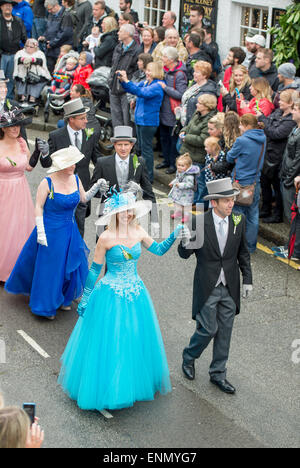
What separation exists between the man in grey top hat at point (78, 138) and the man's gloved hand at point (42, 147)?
0.34 ft

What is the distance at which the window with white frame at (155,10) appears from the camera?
18.6m

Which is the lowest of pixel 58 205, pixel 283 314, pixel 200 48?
pixel 283 314

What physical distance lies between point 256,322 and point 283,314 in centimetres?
43

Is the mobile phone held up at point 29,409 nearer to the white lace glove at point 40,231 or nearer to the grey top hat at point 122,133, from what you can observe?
the white lace glove at point 40,231

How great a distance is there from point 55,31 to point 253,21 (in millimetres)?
5458

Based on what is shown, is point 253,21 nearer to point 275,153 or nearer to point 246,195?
point 275,153

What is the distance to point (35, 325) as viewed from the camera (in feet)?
29.1

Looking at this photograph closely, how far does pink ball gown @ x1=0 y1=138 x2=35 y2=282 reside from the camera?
991 centimetres

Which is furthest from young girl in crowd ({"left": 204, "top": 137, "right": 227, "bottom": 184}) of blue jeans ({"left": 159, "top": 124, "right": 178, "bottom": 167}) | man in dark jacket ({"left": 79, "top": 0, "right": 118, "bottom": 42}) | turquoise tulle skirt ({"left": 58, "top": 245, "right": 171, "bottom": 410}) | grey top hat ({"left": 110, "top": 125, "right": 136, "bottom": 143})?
man in dark jacket ({"left": 79, "top": 0, "right": 118, "bottom": 42})

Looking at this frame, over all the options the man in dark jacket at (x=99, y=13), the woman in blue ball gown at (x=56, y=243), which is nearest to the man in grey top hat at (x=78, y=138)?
the woman in blue ball gown at (x=56, y=243)

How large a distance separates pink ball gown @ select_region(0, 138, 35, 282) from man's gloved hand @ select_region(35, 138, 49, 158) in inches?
14.6
